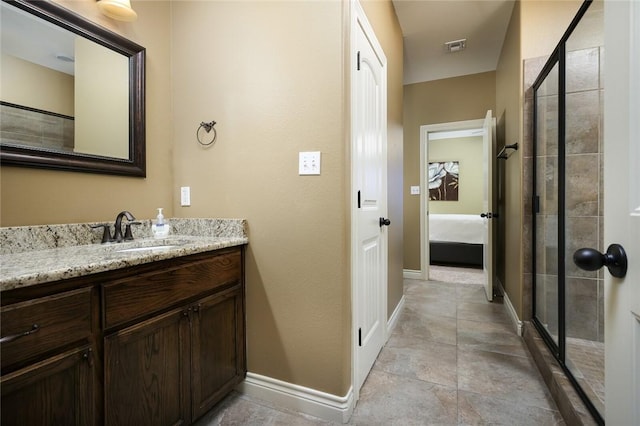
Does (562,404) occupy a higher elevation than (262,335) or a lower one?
lower

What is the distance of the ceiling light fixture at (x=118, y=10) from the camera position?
1425 mm

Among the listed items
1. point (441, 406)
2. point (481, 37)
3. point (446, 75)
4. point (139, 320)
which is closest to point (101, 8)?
point (139, 320)

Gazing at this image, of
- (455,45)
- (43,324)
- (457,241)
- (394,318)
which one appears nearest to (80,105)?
(43,324)

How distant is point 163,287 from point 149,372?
0.31 metres

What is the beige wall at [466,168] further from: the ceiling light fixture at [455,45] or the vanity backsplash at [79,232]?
the vanity backsplash at [79,232]

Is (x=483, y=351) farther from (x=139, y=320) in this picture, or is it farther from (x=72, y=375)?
(x=72, y=375)

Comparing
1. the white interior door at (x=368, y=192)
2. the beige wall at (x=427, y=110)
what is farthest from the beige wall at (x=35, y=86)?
the beige wall at (x=427, y=110)

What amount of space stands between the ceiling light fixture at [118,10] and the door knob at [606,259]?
2.04 m

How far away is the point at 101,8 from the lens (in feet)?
4.79

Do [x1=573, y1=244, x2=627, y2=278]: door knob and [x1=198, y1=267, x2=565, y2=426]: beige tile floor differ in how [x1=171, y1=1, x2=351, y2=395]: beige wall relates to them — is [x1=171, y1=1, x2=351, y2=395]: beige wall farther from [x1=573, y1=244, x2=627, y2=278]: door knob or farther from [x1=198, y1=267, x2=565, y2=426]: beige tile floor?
[x1=573, y1=244, x2=627, y2=278]: door knob

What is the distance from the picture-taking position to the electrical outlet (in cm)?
178

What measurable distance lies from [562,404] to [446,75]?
12.0 feet

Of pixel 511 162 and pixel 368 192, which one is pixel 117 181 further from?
pixel 511 162

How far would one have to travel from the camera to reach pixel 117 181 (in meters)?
1.57
